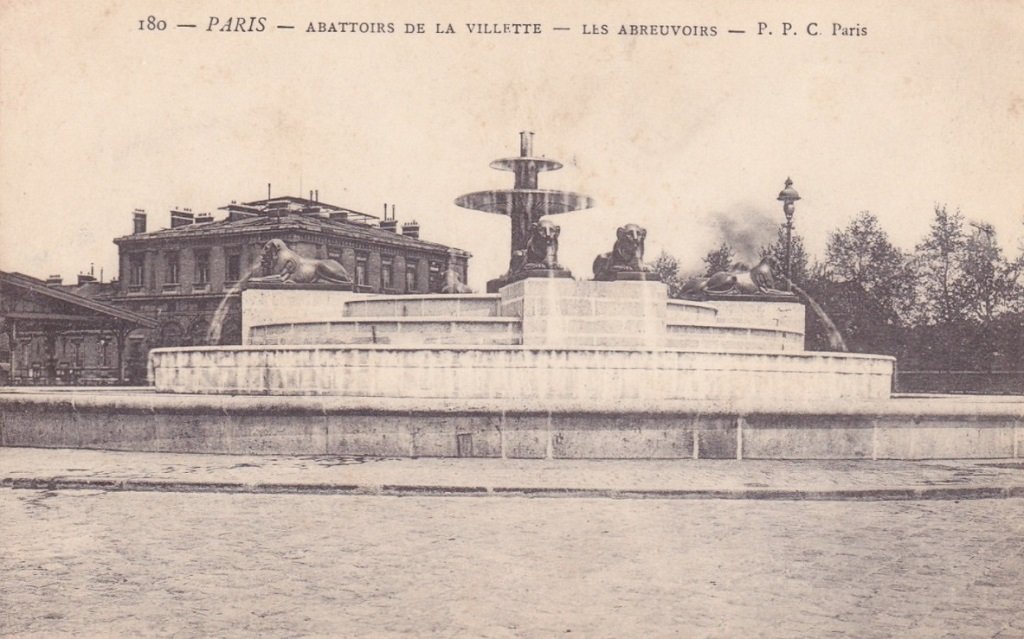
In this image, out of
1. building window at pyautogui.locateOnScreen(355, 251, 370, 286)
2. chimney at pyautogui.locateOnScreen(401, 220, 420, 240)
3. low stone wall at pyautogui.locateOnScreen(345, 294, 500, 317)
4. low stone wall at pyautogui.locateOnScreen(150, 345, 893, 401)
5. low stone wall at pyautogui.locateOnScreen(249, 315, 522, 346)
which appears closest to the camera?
low stone wall at pyautogui.locateOnScreen(150, 345, 893, 401)

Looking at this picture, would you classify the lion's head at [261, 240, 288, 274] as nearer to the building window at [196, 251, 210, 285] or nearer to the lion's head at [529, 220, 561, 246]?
the lion's head at [529, 220, 561, 246]

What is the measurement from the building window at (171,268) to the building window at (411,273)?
482 inches

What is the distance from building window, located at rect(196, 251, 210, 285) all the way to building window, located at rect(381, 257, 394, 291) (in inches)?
354

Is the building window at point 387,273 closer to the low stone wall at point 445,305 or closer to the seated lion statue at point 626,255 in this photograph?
the low stone wall at point 445,305

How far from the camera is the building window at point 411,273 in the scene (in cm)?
5506

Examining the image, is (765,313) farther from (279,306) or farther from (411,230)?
(411,230)

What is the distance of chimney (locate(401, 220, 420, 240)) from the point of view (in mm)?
57094

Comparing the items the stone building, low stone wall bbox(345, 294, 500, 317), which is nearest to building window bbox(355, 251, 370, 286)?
the stone building

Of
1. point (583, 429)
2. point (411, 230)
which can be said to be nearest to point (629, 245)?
point (583, 429)

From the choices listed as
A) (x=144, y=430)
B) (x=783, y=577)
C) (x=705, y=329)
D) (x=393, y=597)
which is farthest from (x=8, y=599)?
(x=705, y=329)

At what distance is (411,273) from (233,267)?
32.3 ft

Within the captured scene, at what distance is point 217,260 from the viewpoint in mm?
51156

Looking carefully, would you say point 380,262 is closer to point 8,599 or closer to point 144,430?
point 144,430

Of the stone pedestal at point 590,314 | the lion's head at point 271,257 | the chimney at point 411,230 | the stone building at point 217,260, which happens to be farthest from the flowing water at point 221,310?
the chimney at point 411,230
